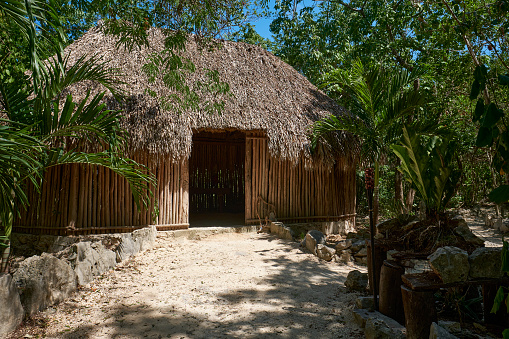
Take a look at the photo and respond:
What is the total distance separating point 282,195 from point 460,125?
3783mm

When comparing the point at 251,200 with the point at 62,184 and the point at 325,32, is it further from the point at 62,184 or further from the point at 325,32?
the point at 325,32

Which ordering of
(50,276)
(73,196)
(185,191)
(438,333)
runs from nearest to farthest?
(438,333)
(50,276)
(73,196)
(185,191)

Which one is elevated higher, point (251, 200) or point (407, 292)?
point (251, 200)

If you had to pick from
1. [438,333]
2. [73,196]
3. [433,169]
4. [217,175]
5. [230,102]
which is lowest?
[438,333]

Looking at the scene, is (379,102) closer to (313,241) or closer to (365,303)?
(313,241)

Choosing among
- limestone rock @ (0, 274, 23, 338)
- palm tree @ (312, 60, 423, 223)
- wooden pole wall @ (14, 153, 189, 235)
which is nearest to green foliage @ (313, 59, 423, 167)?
palm tree @ (312, 60, 423, 223)

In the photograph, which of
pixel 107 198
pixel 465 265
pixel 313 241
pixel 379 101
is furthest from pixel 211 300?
pixel 379 101

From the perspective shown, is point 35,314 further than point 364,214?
No

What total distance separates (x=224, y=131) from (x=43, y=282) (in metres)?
4.91

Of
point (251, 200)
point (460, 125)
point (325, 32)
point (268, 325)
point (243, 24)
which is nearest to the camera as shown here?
point (268, 325)

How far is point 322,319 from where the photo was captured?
3.66 metres

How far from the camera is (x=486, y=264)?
2637 mm

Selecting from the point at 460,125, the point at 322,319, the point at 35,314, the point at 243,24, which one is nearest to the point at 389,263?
the point at 322,319

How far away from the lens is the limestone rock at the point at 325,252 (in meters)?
5.78
